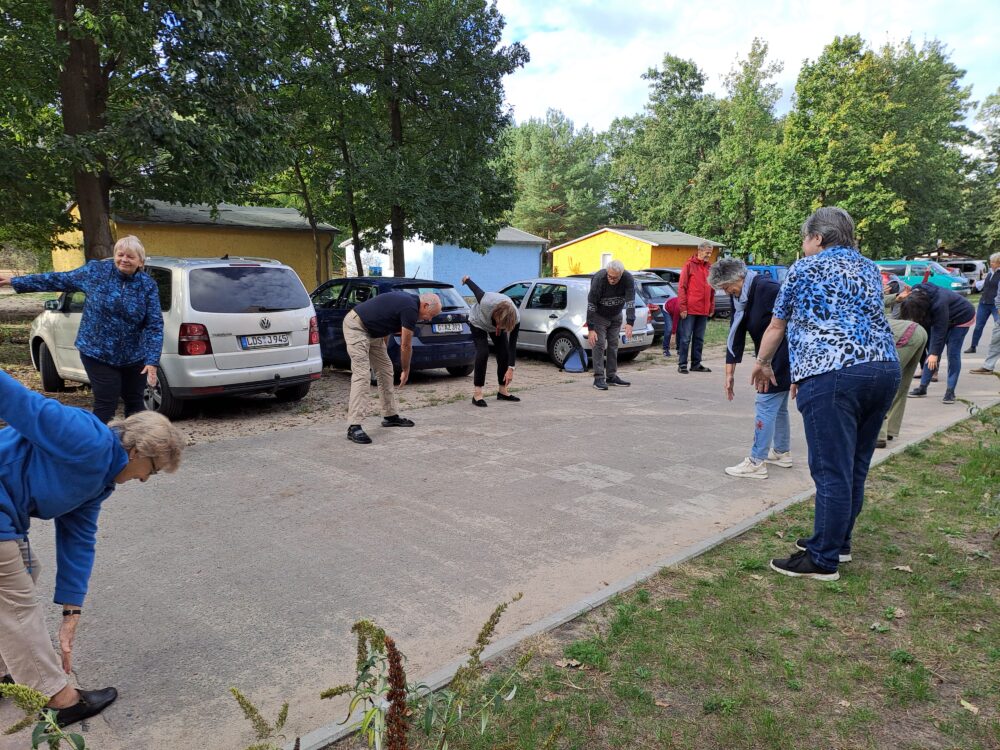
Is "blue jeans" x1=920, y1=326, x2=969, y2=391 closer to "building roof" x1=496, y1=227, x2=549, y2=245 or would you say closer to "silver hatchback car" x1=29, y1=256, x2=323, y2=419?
"silver hatchback car" x1=29, y1=256, x2=323, y2=419

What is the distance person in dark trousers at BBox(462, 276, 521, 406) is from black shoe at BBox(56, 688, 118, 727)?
6.22 metres

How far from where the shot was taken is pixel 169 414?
732 centimetres

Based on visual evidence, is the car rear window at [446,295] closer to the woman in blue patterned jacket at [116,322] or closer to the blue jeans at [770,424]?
the woman in blue patterned jacket at [116,322]

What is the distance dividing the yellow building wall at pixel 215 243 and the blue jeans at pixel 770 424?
1727cm

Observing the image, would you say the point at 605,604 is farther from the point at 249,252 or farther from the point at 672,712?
the point at 249,252

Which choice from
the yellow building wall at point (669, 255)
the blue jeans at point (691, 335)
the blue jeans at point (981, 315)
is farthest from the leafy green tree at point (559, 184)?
the blue jeans at point (691, 335)

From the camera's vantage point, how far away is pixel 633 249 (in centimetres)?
3825

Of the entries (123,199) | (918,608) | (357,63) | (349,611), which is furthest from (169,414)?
(357,63)

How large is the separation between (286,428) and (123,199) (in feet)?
28.4

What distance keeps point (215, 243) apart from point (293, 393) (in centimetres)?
1339

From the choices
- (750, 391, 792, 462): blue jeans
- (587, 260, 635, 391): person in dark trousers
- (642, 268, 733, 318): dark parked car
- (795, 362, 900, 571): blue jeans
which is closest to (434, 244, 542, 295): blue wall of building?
(642, 268, 733, 318): dark parked car

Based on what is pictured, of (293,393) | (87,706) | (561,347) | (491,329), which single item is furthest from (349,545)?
(561,347)

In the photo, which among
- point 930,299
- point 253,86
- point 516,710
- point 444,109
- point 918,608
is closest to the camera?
point 516,710

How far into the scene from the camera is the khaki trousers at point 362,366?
22.8ft
